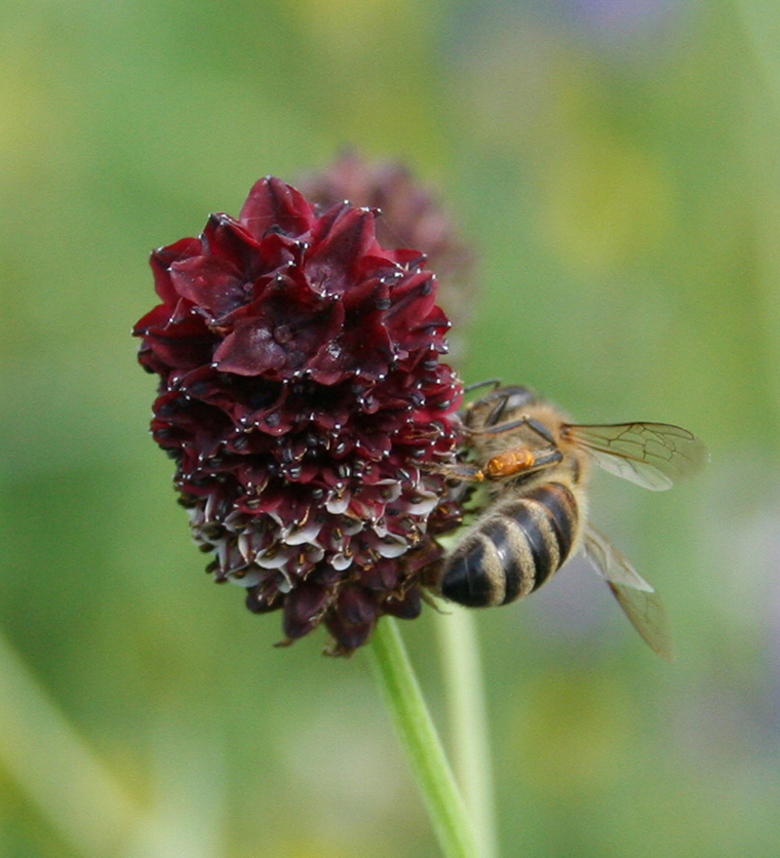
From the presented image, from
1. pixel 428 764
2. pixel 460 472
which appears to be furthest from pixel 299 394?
pixel 428 764

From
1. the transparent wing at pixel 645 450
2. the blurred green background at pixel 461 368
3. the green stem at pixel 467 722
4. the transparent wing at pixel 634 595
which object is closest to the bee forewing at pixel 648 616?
the transparent wing at pixel 634 595

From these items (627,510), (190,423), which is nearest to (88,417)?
(627,510)

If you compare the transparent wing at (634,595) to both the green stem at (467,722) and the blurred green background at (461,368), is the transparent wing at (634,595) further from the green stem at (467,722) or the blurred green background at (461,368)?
the blurred green background at (461,368)

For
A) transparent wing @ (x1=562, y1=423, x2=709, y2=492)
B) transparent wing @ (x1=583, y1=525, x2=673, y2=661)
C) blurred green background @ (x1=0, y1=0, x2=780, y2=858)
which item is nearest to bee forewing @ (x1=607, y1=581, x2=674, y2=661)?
transparent wing @ (x1=583, y1=525, x2=673, y2=661)

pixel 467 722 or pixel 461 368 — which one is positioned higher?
pixel 461 368

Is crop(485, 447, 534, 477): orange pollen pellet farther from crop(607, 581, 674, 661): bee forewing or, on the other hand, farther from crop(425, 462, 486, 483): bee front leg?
crop(607, 581, 674, 661): bee forewing

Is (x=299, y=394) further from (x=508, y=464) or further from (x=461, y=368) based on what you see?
(x=461, y=368)
